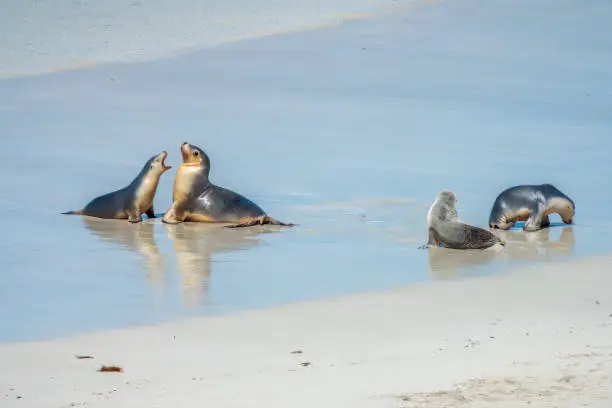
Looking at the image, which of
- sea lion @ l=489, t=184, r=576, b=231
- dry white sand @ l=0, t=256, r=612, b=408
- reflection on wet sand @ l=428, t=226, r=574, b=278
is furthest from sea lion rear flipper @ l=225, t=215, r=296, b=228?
dry white sand @ l=0, t=256, r=612, b=408

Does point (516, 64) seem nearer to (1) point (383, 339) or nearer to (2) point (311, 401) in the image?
(1) point (383, 339)

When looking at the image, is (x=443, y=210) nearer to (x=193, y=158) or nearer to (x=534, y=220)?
(x=534, y=220)

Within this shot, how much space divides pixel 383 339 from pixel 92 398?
1.55 metres

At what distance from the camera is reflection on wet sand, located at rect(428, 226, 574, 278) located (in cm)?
839

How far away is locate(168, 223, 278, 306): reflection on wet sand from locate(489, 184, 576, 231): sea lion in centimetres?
146

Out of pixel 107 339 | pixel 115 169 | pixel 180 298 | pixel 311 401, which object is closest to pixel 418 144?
pixel 115 169

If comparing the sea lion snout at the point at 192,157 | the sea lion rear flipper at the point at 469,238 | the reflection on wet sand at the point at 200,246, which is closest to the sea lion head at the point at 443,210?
the sea lion rear flipper at the point at 469,238

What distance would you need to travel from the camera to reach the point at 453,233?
8875 mm

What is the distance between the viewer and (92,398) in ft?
18.0

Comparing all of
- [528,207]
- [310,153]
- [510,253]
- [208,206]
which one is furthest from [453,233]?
[310,153]

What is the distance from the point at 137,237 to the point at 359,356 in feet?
11.1

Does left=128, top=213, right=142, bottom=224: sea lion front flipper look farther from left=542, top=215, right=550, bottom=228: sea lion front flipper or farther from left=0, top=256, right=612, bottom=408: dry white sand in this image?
left=0, top=256, right=612, bottom=408: dry white sand

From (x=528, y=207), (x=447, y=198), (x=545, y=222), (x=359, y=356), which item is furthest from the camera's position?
(x=545, y=222)

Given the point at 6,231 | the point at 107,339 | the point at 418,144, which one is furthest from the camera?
the point at 418,144
